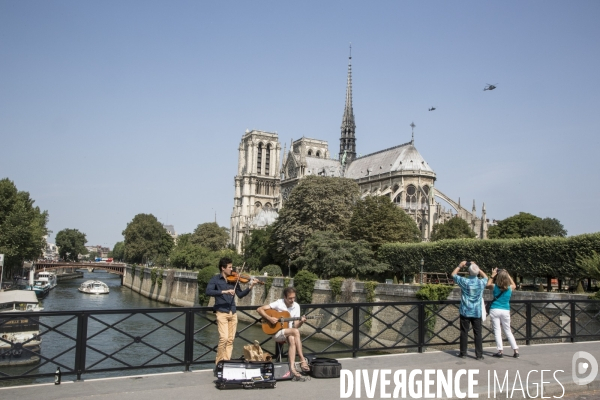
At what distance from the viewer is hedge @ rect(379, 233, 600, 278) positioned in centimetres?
2885

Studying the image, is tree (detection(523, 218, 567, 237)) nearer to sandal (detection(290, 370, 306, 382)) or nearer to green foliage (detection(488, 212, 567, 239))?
green foliage (detection(488, 212, 567, 239))

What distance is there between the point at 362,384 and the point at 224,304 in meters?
2.31

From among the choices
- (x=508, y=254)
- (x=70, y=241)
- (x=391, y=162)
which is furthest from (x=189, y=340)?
(x=70, y=241)

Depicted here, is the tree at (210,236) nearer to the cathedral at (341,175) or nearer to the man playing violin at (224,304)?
the cathedral at (341,175)

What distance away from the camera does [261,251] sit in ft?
206

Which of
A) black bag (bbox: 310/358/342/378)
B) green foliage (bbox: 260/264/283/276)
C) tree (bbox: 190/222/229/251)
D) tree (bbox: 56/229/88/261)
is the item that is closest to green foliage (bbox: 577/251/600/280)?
black bag (bbox: 310/358/342/378)

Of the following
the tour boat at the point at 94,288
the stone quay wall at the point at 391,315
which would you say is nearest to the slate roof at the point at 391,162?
the stone quay wall at the point at 391,315

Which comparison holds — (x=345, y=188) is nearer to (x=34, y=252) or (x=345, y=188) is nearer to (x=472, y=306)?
(x=34, y=252)

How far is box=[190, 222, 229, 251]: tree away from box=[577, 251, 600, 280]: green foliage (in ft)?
219

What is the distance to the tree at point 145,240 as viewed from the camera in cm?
9569

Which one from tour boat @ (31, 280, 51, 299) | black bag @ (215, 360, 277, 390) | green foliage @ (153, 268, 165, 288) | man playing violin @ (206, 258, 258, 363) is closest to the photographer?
black bag @ (215, 360, 277, 390)

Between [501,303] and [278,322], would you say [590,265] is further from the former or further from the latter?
[278,322]

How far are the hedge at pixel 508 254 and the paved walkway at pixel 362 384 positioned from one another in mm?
19608

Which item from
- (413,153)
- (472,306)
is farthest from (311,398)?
(413,153)
